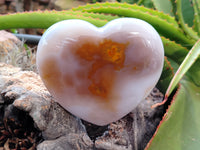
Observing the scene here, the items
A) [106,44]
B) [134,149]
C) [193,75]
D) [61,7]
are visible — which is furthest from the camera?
[61,7]

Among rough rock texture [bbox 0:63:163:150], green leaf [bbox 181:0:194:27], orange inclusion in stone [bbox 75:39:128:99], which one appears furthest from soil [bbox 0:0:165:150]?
green leaf [bbox 181:0:194:27]

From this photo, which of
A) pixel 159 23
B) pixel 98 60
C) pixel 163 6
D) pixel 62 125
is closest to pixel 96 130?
pixel 62 125

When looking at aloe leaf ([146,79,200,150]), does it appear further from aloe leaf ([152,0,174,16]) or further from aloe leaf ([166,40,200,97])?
aloe leaf ([152,0,174,16])

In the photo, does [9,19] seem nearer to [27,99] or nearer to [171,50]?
[27,99]

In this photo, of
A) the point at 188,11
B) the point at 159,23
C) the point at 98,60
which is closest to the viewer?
the point at 98,60

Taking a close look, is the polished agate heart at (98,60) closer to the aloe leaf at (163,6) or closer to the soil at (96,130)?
the soil at (96,130)

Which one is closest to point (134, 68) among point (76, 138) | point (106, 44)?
point (106, 44)

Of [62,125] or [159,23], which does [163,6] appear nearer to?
[159,23]
